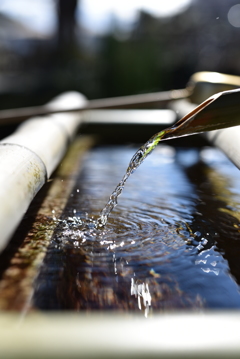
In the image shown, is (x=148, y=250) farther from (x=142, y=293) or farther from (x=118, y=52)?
(x=118, y=52)

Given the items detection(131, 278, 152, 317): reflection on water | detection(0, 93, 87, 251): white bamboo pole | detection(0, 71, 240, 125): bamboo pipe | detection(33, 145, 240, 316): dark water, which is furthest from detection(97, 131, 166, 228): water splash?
detection(0, 71, 240, 125): bamboo pipe

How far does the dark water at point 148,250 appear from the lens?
1557 millimetres

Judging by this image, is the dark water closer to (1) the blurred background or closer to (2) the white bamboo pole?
(2) the white bamboo pole

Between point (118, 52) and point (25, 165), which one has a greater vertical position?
point (118, 52)

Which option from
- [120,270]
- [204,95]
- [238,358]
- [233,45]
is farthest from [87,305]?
[233,45]

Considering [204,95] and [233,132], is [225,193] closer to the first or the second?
[233,132]

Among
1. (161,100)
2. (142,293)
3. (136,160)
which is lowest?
(142,293)

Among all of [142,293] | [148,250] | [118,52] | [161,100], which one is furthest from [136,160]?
[118,52]

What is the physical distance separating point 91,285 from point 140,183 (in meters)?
1.72

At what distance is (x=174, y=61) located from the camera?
12930 mm

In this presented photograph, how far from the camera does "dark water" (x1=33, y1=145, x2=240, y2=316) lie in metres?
1.56

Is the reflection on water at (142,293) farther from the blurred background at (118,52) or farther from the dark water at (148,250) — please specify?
the blurred background at (118,52)

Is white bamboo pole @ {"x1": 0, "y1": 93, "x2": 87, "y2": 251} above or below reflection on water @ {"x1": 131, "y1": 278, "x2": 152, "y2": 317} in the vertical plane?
above

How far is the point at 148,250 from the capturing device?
6.53 ft
